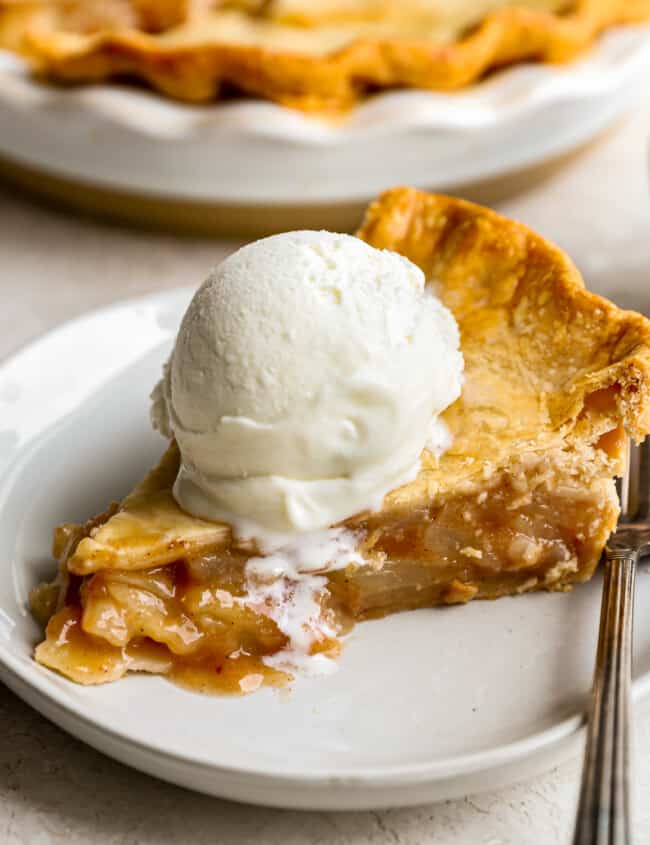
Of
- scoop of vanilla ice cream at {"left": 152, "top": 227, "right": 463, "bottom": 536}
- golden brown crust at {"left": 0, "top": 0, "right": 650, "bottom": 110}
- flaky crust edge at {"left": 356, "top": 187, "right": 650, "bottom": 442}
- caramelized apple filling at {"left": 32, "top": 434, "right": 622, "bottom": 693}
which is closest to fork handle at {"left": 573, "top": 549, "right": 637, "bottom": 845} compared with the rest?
caramelized apple filling at {"left": 32, "top": 434, "right": 622, "bottom": 693}

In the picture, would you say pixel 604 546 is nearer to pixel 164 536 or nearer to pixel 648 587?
pixel 648 587

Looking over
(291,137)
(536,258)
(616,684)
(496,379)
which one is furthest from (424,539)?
(291,137)

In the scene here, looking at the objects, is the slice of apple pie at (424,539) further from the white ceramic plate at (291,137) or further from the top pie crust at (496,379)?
the white ceramic plate at (291,137)

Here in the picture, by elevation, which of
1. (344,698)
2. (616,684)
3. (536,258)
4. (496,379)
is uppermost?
(536,258)

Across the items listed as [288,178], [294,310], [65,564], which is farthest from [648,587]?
[288,178]

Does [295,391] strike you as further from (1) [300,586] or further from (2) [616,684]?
(2) [616,684]

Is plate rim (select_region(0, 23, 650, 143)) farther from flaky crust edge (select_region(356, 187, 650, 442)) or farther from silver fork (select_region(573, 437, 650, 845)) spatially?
silver fork (select_region(573, 437, 650, 845))
